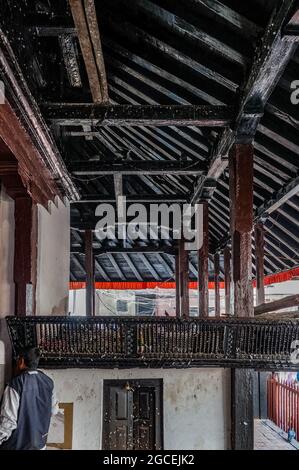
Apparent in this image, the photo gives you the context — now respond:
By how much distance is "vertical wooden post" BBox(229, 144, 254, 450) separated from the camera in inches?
169

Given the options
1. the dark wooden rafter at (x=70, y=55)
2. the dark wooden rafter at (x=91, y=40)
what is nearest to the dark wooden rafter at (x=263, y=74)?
the dark wooden rafter at (x=91, y=40)

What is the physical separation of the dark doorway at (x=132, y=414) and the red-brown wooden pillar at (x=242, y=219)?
1222 millimetres

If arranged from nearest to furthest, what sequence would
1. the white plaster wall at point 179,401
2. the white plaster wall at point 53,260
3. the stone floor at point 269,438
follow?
the white plaster wall at point 179,401, the white plaster wall at point 53,260, the stone floor at point 269,438

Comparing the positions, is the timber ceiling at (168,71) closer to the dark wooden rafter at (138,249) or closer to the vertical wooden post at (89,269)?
the vertical wooden post at (89,269)

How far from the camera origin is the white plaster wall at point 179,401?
4.52 meters

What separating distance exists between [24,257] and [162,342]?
4.49ft

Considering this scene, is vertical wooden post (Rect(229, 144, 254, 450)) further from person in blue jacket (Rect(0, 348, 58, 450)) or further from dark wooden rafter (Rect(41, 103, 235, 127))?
person in blue jacket (Rect(0, 348, 58, 450))

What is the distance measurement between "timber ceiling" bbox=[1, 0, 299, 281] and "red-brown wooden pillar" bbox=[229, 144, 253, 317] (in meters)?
0.47

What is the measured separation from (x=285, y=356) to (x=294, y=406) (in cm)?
796

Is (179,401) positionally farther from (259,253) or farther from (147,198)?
(259,253)

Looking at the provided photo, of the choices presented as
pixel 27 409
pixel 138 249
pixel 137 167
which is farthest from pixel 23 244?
pixel 138 249

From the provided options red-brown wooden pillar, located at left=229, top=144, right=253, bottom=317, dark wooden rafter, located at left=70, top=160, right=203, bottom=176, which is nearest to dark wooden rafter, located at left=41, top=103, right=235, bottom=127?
red-brown wooden pillar, located at left=229, top=144, right=253, bottom=317

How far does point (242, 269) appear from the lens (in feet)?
14.1
